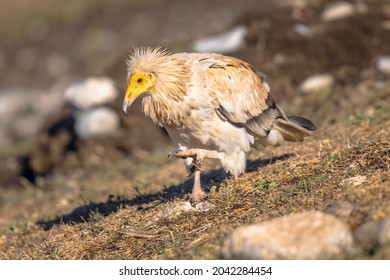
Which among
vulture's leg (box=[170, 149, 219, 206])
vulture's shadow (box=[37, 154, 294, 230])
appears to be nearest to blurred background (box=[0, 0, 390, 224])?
vulture's shadow (box=[37, 154, 294, 230])

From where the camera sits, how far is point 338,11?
54.2ft

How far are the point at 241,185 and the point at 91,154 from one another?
7.95 m

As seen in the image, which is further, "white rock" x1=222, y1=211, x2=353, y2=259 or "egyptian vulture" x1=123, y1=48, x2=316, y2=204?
"egyptian vulture" x1=123, y1=48, x2=316, y2=204

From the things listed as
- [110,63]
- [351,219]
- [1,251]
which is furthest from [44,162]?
[351,219]

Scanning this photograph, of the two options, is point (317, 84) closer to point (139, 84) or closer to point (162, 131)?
point (162, 131)

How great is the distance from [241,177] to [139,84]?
1.60 meters

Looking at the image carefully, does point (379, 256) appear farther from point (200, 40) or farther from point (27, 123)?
point (27, 123)

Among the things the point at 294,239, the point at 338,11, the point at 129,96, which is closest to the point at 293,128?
the point at 129,96

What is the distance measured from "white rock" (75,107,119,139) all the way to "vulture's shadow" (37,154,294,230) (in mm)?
5542

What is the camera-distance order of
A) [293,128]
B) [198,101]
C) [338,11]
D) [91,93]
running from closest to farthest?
[198,101] < [293,128] < [91,93] < [338,11]

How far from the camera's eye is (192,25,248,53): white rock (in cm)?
1584

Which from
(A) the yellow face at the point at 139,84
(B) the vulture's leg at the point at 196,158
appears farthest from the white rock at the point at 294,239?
(A) the yellow face at the point at 139,84

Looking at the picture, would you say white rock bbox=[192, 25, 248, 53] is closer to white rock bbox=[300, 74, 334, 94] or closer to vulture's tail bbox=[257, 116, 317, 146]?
white rock bbox=[300, 74, 334, 94]

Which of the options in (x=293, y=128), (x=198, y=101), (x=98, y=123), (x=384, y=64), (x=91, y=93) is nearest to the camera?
(x=198, y=101)
